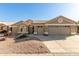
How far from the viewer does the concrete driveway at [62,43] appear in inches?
183

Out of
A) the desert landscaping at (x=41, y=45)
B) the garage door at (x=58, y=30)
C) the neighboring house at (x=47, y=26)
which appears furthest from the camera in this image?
the garage door at (x=58, y=30)

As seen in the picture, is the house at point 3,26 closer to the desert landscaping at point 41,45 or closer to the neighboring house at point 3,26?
the neighboring house at point 3,26

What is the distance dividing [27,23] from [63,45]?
1311mm

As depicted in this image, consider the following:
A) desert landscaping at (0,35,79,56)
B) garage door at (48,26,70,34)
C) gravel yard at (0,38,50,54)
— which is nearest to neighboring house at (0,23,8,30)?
desert landscaping at (0,35,79,56)

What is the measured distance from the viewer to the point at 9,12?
480 cm

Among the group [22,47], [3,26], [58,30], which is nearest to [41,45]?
[22,47]

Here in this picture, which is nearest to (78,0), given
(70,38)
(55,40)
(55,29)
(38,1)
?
Answer: (38,1)

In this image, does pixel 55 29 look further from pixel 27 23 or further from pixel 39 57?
pixel 39 57

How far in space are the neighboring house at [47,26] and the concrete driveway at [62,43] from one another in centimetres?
21

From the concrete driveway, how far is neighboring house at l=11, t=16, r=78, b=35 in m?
0.21

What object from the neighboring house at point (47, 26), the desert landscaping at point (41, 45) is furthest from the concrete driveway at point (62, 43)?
the neighboring house at point (47, 26)

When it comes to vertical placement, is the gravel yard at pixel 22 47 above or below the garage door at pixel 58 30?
below

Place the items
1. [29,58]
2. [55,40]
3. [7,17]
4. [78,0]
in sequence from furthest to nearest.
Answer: [55,40]
[7,17]
[29,58]
[78,0]

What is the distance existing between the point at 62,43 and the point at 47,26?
2.76ft
